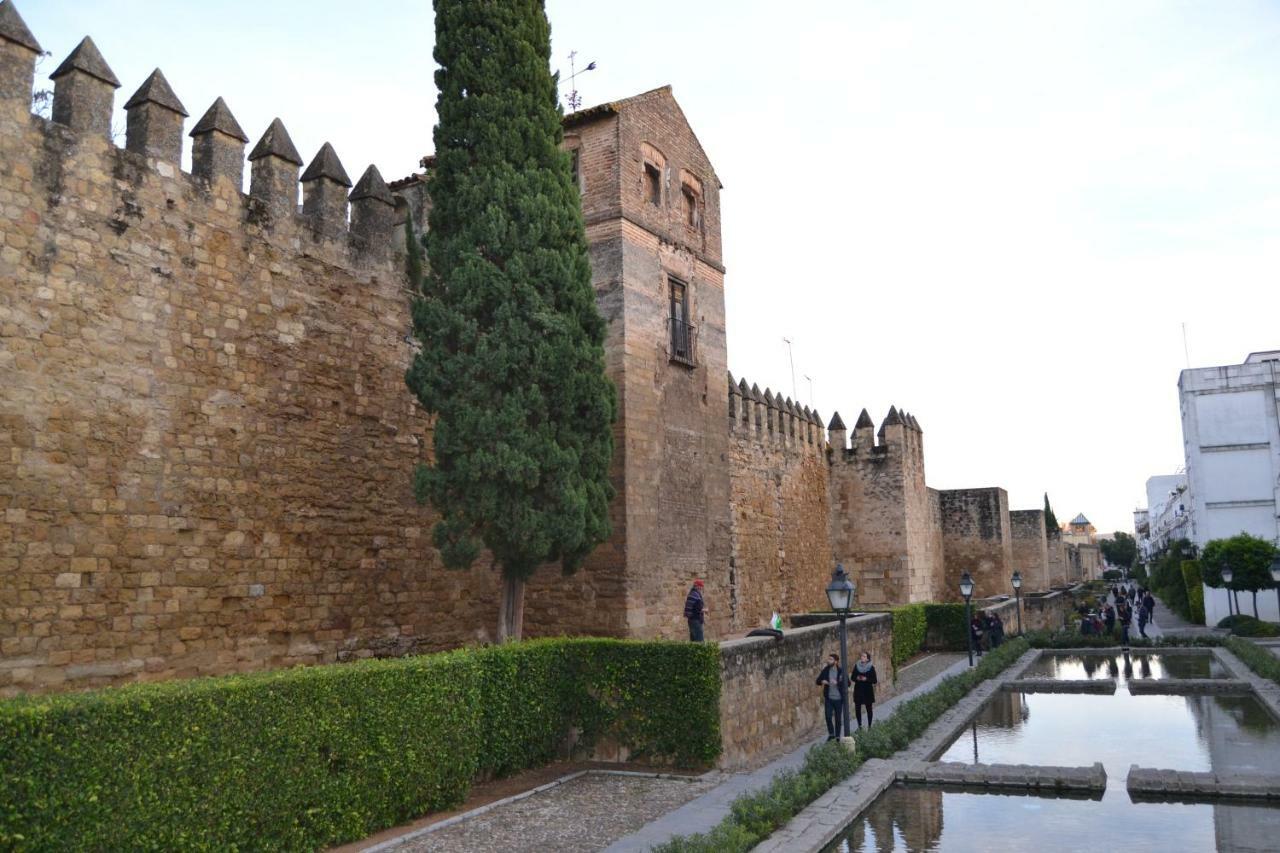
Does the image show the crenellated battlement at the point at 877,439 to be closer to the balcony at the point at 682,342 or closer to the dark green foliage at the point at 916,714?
the dark green foliage at the point at 916,714

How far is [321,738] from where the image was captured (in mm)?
7996

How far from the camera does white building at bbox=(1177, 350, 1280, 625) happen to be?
3631 cm

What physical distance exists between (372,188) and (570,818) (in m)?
8.82

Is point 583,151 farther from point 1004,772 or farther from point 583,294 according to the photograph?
point 1004,772

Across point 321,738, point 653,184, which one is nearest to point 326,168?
point 653,184

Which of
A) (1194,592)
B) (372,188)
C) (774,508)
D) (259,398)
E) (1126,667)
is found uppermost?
(372,188)

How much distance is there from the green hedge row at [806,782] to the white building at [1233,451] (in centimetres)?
2724

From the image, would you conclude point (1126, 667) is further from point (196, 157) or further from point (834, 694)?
point (196, 157)

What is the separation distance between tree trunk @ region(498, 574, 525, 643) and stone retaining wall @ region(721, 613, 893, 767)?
266 cm

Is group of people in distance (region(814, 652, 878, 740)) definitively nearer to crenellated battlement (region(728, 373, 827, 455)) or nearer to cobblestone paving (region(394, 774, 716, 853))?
cobblestone paving (region(394, 774, 716, 853))

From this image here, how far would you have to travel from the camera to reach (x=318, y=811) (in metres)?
7.83

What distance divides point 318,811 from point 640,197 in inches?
406

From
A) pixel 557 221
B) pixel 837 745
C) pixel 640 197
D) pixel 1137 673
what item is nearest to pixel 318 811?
pixel 837 745

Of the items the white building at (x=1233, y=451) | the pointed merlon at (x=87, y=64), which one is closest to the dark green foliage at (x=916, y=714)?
the pointed merlon at (x=87, y=64)
